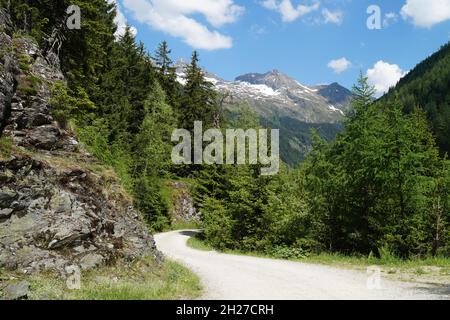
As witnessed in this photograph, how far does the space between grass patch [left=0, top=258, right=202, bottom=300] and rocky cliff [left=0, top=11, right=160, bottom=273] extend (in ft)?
1.29

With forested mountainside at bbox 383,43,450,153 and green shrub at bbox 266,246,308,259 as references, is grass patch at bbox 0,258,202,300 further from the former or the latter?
forested mountainside at bbox 383,43,450,153

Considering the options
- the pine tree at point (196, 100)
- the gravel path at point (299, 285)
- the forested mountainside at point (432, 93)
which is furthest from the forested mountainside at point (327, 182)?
the forested mountainside at point (432, 93)

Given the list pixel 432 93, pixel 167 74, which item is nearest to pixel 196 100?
pixel 167 74

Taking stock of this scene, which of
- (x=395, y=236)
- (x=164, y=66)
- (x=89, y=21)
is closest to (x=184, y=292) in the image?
(x=395, y=236)

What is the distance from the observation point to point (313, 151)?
90.4 ft

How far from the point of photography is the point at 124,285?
11.1 m

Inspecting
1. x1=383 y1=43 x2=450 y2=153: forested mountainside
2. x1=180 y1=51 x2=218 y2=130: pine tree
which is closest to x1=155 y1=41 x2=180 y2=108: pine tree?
x1=180 y1=51 x2=218 y2=130: pine tree

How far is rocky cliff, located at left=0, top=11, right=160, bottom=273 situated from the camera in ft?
36.2

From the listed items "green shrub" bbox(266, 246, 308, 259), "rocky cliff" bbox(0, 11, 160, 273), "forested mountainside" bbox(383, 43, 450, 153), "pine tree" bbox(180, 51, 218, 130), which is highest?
"forested mountainside" bbox(383, 43, 450, 153)

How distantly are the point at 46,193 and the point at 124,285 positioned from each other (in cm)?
369

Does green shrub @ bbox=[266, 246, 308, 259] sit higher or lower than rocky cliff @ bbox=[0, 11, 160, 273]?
lower

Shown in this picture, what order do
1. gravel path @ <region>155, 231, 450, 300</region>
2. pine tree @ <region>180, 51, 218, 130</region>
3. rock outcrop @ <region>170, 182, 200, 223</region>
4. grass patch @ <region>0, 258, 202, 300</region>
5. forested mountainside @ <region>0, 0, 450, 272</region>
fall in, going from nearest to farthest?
1. grass patch @ <region>0, 258, 202, 300</region>
2. gravel path @ <region>155, 231, 450, 300</region>
3. forested mountainside @ <region>0, 0, 450, 272</region>
4. rock outcrop @ <region>170, 182, 200, 223</region>
5. pine tree @ <region>180, 51, 218, 130</region>

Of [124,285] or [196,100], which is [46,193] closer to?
[124,285]
